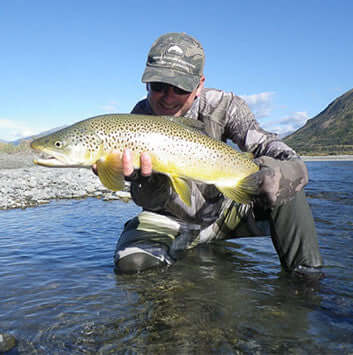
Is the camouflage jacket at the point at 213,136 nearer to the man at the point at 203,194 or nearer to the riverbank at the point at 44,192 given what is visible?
the man at the point at 203,194

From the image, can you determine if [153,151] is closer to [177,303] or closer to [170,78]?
[170,78]

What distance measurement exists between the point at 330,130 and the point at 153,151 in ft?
463

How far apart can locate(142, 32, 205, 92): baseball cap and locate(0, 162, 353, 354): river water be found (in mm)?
1921

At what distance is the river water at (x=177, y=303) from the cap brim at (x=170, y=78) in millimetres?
1900

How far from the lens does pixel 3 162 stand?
1967 cm

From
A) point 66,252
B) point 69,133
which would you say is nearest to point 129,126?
point 69,133

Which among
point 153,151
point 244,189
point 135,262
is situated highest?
point 153,151

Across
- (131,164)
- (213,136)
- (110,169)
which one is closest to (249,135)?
(213,136)

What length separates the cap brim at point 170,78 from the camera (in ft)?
10.3

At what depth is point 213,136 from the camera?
3684 mm

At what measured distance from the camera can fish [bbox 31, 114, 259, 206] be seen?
276cm

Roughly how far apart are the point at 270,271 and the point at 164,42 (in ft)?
8.57

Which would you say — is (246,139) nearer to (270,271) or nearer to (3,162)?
(270,271)

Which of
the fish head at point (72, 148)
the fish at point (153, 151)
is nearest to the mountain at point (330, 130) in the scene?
the fish at point (153, 151)
